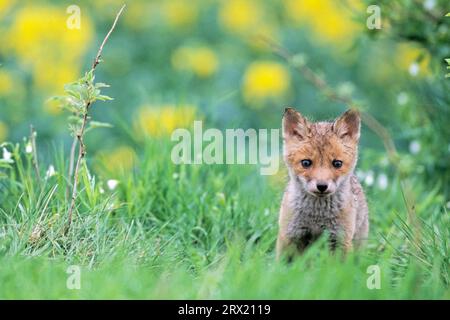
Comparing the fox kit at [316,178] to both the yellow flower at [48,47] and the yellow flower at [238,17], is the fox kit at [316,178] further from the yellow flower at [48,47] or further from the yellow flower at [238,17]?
the yellow flower at [238,17]

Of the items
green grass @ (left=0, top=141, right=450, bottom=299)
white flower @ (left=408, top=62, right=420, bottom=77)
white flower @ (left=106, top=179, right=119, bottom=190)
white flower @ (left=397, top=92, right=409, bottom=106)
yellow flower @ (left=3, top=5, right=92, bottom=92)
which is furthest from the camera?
yellow flower @ (left=3, top=5, right=92, bottom=92)

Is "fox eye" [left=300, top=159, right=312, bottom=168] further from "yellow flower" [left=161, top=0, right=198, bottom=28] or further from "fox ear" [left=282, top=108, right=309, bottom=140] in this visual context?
"yellow flower" [left=161, top=0, right=198, bottom=28]

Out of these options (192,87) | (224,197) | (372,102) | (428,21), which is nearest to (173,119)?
(224,197)

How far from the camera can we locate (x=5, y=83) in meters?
10.0

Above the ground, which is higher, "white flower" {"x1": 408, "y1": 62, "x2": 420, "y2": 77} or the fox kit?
"white flower" {"x1": 408, "y1": 62, "x2": 420, "y2": 77}

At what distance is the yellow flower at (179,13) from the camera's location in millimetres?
13055

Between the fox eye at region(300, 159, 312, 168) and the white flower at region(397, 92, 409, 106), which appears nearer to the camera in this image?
the fox eye at region(300, 159, 312, 168)

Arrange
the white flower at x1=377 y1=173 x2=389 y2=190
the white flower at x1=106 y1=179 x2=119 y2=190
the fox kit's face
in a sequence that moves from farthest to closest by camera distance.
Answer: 1. the white flower at x1=377 y1=173 x2=389 y2=190
2. the white flower at x1=106 y1=179 x2=119 y2=190
3. the fox kit's face

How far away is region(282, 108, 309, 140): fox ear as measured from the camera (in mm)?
5465

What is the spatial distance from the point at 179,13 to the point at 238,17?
0.86 m

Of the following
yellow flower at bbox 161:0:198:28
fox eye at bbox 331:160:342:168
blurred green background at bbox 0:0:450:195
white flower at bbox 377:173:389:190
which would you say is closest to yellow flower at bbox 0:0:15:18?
blurred green background at bbox 0:0:450:195

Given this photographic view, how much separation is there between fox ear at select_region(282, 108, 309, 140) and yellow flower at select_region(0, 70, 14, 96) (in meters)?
5.18

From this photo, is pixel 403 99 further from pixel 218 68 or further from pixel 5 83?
pixel 218 68

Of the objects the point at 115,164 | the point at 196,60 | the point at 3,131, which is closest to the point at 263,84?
the point at 196,60
